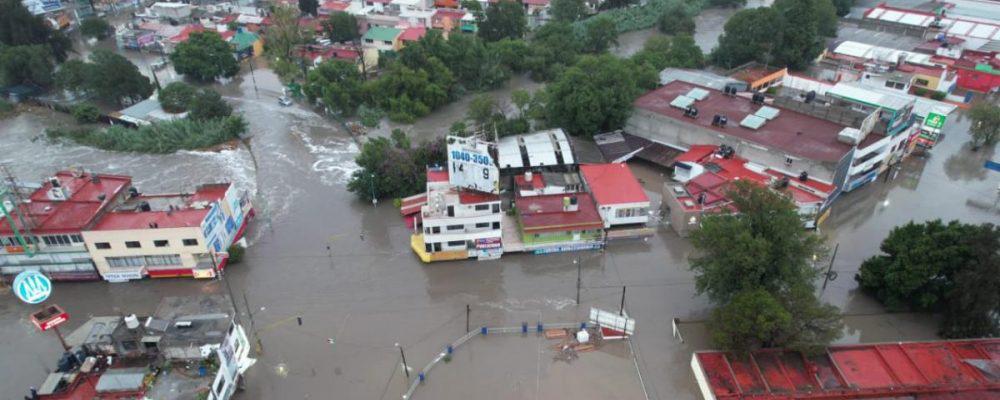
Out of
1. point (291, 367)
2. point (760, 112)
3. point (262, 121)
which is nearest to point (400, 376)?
point (291, 367)

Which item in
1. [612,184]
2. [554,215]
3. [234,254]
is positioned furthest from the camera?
[612,184]

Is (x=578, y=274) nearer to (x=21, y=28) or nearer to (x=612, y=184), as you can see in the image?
(x=612, y=184)

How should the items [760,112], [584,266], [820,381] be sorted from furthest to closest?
[760,112]
[584,266]
[820,381]

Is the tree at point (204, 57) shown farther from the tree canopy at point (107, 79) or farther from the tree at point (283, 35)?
the tree canopy at point (107, 79)

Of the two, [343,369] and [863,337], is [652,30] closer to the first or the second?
[863,337]

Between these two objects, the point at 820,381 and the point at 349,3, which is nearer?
the point at 820,381

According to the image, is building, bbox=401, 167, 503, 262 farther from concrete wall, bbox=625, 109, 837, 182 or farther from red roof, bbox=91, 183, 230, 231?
concrete wall, bbox=625, 109, 837, 182

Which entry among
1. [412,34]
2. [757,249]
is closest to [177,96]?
[412,34]

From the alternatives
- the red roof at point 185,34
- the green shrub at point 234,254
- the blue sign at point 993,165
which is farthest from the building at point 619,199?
the red roof at point 185,34
